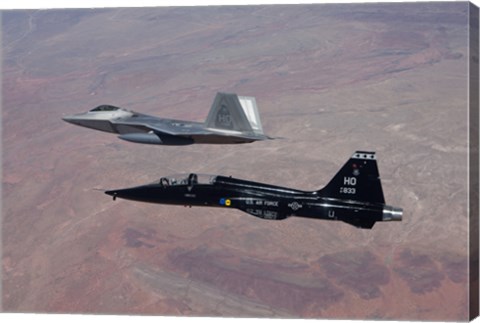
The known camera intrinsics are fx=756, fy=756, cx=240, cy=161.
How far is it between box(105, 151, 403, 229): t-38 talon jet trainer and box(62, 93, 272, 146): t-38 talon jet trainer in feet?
9.11

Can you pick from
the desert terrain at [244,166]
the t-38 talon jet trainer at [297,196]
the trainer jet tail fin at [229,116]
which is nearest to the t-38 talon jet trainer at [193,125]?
the trainer jet tail fin at [229,116]

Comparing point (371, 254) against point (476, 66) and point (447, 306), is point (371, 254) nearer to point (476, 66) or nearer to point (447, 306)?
point (447, 306)

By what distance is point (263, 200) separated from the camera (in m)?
44.4

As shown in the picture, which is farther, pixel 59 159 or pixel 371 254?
pixel 59 159

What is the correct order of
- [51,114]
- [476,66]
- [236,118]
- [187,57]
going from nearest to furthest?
[236,118] < [476,66] < [51,114] < [187,57]

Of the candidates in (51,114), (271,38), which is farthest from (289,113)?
(51,114)

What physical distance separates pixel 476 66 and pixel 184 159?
34.3 m

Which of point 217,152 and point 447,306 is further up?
point 217,152

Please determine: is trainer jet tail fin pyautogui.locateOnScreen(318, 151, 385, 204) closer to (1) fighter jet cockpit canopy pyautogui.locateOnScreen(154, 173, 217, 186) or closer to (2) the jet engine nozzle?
(2) the jet engine nozzle

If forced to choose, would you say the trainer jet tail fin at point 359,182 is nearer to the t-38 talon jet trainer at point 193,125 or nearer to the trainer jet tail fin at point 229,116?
the t-38 talon jet trainer at point 193,125

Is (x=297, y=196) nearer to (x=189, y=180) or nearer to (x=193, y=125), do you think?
(x=189, y=180)

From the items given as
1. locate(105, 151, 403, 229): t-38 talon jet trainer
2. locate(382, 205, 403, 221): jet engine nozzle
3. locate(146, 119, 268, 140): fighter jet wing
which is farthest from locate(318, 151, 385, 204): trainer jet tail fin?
locate(146, 119, 268, 140): fighter jet wing

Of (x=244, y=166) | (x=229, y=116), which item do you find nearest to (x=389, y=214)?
(x=229, y=116)

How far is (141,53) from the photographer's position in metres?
122
